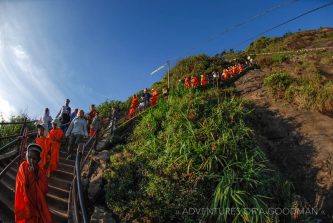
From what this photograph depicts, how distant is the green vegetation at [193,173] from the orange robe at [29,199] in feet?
8.82

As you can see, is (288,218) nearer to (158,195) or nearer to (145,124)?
(158,195)

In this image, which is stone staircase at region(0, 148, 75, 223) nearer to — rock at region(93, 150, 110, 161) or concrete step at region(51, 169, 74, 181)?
concrete step at region(51, 169, 74, 181)

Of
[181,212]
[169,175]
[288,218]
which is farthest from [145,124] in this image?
[288,218]

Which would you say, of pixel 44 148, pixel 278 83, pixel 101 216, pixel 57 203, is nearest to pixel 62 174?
pixel 44 148

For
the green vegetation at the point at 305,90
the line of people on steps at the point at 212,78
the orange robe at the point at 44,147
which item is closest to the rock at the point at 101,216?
the orange robe at the point at 44,147

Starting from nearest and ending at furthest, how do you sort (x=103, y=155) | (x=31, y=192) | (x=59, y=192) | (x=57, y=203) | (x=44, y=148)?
(x=31, y=192) → (x=57, y=203) → (x=59, y=192) → (x=44, y=148) → (x=103, y=155)

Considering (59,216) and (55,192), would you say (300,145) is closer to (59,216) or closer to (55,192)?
(55,192)

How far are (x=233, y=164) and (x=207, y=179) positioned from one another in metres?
0.87

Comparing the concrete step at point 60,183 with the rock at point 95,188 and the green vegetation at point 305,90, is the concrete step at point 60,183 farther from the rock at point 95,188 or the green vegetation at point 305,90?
the green vegetation at point 305,90

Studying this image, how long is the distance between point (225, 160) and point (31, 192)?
538 centimetres

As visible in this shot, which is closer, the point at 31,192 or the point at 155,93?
the point at 31,192

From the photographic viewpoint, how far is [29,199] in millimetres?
6234

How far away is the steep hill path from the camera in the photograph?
34.4ft

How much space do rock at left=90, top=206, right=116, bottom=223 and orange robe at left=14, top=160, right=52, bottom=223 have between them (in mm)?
1877
